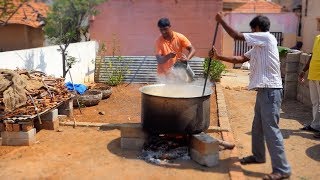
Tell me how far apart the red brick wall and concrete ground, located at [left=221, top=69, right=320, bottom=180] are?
5.70m

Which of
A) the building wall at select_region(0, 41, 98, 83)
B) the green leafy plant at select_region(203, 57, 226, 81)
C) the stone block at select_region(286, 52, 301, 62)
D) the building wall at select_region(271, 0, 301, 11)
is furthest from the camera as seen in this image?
the building wall at select_region(271, 0, 301, 11)

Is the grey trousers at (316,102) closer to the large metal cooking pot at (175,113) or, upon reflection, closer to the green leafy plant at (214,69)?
the large metal cooking pot at (175,113)

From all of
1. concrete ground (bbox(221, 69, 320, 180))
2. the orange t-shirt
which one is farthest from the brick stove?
the orange t-shirt

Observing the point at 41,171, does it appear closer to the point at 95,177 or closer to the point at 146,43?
the point at 95,177

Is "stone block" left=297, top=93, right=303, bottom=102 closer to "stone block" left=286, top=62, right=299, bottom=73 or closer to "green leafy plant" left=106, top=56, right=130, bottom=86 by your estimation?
"stone block" left=286, top=62, right=299, bottom=73

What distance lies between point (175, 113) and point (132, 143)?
890mm

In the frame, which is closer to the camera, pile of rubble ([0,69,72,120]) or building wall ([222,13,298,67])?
pile of rubble ([0,69,72,120])

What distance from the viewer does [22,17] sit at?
1817 cm

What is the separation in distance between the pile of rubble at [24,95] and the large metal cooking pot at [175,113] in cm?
178

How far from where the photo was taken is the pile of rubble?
5.04 meters

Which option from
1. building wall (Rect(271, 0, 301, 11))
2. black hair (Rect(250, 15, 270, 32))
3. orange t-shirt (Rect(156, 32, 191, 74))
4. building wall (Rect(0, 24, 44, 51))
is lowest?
orange t-shirt (Rect(156, 32, 191, 74))

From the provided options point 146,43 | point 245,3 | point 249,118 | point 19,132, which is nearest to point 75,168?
point 19,132

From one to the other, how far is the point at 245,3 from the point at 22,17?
14517mm

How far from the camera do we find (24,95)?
202 inches
